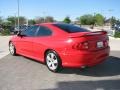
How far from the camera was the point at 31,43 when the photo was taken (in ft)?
27.6

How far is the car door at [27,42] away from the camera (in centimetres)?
852

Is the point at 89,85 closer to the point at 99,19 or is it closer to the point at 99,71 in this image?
the point at 99,71

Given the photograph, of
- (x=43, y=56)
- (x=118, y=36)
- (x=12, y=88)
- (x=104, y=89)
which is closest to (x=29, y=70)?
(x=43, y=56)

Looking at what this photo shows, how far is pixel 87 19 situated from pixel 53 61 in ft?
267

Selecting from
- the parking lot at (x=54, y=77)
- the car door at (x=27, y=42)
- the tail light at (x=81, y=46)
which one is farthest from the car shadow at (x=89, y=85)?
the car door at (x=27, y=42)

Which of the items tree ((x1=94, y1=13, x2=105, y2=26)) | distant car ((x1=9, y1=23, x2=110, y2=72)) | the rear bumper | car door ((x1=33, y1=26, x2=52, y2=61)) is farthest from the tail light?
tree ((x1=94, y1=13, x2=105, y2=26))

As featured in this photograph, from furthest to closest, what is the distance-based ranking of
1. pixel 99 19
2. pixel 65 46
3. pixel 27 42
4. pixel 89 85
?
pixel 99 19 < pixel 27 42 < pixel 65 46 < pixel 89 85

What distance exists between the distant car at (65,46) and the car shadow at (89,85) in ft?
2.11

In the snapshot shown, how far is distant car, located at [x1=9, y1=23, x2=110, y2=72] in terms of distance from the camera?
672cm

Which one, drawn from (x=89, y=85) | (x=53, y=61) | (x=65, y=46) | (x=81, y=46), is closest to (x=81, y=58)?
(x=81, y=46)

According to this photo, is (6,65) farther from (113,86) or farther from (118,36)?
(118,36)

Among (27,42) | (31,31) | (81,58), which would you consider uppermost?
(31,31)

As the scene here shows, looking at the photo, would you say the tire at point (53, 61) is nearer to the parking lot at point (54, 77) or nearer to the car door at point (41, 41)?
the parking lot at point (54, 77)

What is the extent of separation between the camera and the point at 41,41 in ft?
25.6
